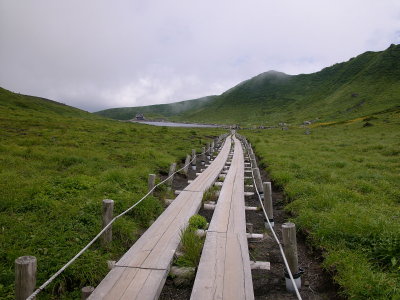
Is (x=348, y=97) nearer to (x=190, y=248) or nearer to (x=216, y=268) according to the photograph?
(x=190, y=248)

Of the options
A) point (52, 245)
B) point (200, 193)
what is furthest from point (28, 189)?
point (200, 193)

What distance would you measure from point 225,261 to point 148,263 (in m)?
1.54

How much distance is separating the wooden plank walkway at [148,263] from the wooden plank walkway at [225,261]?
73 cm

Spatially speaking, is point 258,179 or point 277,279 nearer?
point 277,279

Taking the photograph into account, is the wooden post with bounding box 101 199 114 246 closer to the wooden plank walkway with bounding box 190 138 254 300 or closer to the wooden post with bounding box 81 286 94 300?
the wooden post with bounding box 81 286 94 300

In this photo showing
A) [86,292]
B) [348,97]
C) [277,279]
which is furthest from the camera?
[348,97]

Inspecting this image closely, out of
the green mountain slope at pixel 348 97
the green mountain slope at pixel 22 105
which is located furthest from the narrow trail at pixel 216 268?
the green mountain slope at pixel 348 97

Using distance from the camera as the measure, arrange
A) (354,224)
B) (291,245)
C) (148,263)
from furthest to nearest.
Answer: (354,224)
(148,263)
(291,245)

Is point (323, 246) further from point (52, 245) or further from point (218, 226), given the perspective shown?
point (52, 245)

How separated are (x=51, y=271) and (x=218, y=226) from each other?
396cm

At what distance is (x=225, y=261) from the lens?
5.55 m

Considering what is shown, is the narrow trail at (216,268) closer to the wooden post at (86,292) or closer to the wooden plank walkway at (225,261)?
the wooden plank walkway at (225,261)

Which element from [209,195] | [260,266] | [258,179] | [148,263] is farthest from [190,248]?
[258,179]

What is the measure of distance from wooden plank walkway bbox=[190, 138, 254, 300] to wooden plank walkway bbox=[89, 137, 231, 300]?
2.39 feet
